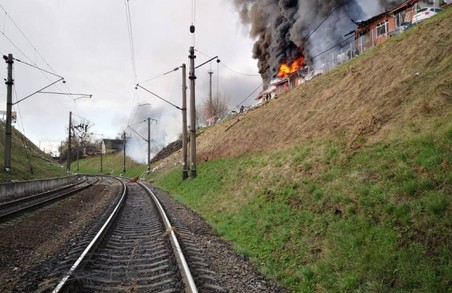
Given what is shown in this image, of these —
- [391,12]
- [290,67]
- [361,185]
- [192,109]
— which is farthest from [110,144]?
[361,185]

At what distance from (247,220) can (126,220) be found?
5104 mm

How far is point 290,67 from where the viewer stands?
5231cm

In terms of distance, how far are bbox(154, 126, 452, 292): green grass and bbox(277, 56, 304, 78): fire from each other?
38.8 m

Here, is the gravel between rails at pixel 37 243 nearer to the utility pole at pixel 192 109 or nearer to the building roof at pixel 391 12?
the utility pole at pixel 192 109

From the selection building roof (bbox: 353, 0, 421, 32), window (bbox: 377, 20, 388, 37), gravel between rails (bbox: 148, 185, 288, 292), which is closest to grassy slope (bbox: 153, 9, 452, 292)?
gravel between rails (bbox: 148, 185, 288, 292)

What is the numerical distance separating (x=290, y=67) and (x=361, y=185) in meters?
45.4

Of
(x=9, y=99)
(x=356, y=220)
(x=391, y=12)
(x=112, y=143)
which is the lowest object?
(x=356, y=220)

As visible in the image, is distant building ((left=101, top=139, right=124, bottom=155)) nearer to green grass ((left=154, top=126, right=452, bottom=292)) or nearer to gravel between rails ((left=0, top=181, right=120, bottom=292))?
gravel between rails ((left=0, top=181, right=120, bottom=292))

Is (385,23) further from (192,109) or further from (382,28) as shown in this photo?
(192,109)

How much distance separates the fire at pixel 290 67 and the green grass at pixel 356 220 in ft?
127

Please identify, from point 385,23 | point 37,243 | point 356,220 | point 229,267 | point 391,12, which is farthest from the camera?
point 391,12

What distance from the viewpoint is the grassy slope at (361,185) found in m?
6.34

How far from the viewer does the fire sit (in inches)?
2009

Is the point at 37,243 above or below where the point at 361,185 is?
below
